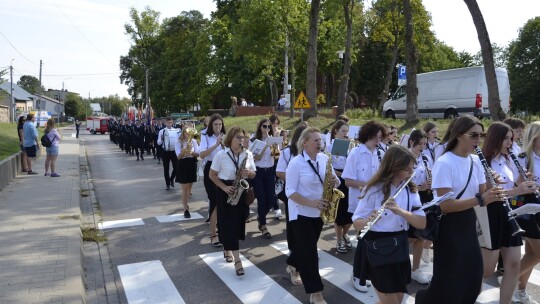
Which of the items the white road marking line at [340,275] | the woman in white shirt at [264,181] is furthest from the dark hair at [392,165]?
the woman in white shirt at [264,181]

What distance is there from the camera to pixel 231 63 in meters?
46.0

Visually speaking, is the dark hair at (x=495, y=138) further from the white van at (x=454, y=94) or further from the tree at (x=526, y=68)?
the tree at (x=526, y=68)

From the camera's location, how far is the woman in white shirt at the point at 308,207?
5.04 meters

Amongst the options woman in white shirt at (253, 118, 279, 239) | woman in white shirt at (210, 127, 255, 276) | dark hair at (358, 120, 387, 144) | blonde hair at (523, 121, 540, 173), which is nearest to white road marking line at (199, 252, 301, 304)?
woman in white shirt at (210, 127, 255, 276)

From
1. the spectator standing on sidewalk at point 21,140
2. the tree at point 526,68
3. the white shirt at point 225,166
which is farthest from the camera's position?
the tree at point 526,68

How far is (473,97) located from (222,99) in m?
33.5

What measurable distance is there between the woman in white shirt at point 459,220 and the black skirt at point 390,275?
9.2 inches

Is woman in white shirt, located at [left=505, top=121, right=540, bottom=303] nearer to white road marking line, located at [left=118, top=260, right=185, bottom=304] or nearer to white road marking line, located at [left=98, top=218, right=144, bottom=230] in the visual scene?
white road marking line, located at [left=118, top=260, right=185, bottom=304]

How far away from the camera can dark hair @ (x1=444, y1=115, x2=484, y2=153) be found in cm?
398

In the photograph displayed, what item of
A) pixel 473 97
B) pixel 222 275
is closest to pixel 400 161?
pixel 222 275

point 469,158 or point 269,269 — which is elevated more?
point 469,158

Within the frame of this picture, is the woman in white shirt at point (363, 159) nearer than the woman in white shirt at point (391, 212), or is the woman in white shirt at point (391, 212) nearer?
the woman in white shirt at point (391, 212)

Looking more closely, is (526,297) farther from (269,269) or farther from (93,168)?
(93,168)

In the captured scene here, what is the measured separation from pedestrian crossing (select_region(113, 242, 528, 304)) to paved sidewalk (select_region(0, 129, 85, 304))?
0.69 metres
